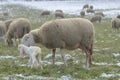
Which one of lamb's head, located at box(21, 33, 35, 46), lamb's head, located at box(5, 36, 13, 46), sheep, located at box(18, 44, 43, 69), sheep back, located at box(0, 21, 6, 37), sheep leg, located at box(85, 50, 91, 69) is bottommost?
lamb's head, located at box(5, 36, 13, 46)

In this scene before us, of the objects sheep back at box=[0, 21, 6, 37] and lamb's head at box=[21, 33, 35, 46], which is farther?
sheep back at box=[0, 21, 6, 37]

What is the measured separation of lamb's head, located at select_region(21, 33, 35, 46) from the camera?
1442 centimetres

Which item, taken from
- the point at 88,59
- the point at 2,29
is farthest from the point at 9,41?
the point at 88,59

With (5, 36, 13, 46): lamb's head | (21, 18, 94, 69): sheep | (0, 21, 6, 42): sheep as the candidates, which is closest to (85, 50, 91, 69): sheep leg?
(21, 18, 94, 69): sheep

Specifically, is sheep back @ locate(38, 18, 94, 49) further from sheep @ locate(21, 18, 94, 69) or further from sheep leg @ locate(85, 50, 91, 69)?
sheep leg @ locate(85, 50, 91, 69)

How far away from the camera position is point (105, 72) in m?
13.7

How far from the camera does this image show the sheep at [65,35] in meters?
14.5

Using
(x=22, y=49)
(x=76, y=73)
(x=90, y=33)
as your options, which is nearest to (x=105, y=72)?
(x=76, y=73)

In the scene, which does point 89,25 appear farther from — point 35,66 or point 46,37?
point 35,66

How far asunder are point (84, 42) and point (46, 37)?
5.75ft

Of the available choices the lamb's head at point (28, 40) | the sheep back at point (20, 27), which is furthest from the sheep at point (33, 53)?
the sheep back at point (20, 27)

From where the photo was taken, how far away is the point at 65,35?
47.8 ft

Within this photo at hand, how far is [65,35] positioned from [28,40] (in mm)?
1655

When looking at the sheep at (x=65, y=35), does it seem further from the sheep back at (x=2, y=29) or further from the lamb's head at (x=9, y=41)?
the sheep back at (x=2, y=29)
